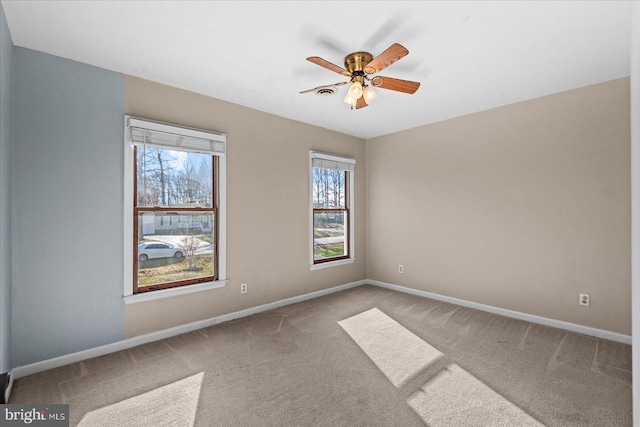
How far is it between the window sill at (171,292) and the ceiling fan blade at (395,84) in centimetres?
274

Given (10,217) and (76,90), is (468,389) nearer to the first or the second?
(10,217)

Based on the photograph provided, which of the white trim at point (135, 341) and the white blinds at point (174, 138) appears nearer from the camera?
the white trim at point (135, 341)

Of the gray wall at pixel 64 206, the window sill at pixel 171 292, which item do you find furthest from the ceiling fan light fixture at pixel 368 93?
the window sill at pixel 171 292

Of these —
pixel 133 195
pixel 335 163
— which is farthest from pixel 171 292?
pixel 335 163

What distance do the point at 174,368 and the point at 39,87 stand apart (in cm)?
265

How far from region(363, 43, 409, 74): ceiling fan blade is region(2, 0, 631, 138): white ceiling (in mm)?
187

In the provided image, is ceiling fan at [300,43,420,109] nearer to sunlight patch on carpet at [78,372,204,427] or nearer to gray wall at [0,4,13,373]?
gray wall at [0,4,13,373]

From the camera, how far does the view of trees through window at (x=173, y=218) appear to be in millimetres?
3031

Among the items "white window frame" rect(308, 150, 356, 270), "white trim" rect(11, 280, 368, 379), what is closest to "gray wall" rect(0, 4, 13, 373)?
"white trim" rect(11, 280, 368, 379)

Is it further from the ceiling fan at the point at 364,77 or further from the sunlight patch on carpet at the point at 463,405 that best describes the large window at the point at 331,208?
the sunlight patch on carpet at the point at 463,405

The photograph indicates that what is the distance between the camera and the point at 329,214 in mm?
4902

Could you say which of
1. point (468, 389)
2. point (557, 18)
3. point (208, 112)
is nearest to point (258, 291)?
point (208, 112)

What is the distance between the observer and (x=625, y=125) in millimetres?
2955

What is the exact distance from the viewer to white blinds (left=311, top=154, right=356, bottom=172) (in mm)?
4570
